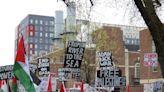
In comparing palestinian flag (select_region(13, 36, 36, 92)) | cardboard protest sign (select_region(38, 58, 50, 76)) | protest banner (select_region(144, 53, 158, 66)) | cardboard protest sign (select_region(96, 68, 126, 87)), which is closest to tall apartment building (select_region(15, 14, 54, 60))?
cardboard protest sign (select_region(38, 58, 50, 76))

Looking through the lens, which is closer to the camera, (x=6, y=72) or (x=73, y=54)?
(x=6, y=72)

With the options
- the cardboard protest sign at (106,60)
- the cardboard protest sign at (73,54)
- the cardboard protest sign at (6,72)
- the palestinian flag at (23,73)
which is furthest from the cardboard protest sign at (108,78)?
the palestinian flag at (23,73)

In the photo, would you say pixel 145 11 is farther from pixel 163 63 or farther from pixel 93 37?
pixel 93 37

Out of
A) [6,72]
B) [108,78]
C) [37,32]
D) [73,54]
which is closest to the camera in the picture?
[6,72]

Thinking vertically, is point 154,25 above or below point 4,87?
above

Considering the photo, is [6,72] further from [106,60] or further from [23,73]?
[23,73]

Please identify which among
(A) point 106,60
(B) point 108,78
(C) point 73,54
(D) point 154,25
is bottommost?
(B) point 108,78

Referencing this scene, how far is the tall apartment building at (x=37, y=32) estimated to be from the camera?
13786 cm

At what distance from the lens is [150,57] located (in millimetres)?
21734

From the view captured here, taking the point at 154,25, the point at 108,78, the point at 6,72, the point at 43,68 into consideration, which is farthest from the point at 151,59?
the point at 43,68

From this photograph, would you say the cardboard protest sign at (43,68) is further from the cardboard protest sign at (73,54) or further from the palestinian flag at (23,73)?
the palestinian flag at (23,73)

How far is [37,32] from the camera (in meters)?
146

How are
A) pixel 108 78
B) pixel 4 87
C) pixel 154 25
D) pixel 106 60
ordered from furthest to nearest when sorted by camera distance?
pixel 106 60 → pixel 108 78 → pixel 4 87 → pixel 154 25

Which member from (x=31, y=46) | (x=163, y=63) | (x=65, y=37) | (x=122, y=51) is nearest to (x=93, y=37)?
(x=65, y=37)
